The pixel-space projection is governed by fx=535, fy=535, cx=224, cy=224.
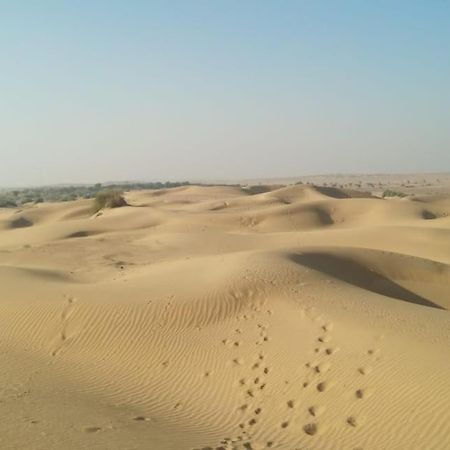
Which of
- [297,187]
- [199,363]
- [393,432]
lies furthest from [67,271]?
[297,187]

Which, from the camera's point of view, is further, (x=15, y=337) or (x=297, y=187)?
(x=297, y=187)

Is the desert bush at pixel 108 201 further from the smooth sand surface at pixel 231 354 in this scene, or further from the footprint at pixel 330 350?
the footprint at pixel 330 350

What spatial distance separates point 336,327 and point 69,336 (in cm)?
487

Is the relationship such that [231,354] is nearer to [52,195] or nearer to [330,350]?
[330,350]

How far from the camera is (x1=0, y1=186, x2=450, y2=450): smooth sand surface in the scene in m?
5.78

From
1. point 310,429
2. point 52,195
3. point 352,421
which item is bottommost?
point 310,429

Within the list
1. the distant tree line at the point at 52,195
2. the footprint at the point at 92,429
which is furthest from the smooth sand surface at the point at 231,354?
the distant tree line at the point at 52,195

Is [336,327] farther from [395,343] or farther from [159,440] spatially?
[159,440]

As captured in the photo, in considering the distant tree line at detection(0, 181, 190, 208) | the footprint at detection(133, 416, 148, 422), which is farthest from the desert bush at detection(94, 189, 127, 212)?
the footprint at detection(133, 416, 148, 422)

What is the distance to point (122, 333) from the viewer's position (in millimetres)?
9797

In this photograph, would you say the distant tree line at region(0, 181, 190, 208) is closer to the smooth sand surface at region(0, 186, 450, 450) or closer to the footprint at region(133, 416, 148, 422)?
the smooth sand surface at region(0, 186, 450, 450)

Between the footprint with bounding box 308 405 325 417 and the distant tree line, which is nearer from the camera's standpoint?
the footprint with bounding box 308 405 325 417

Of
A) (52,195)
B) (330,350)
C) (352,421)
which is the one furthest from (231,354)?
(52,195)

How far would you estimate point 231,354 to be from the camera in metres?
8.48
